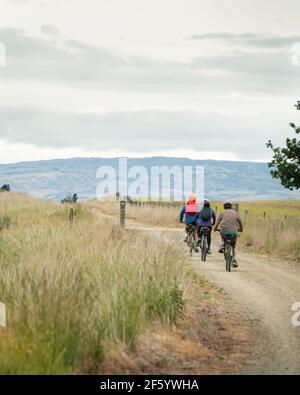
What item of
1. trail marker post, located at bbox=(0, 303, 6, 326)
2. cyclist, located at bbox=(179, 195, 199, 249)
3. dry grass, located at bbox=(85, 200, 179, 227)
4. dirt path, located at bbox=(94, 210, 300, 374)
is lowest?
dry grass, located at bbox=(85, 200, 179, 227)

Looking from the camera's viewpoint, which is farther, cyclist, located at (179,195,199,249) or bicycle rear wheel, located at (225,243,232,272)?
cyclist, located at (179,195,199,249)

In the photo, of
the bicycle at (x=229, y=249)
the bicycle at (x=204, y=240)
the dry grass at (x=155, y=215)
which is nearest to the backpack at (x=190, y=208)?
the bicycle at (x=204, y=240)

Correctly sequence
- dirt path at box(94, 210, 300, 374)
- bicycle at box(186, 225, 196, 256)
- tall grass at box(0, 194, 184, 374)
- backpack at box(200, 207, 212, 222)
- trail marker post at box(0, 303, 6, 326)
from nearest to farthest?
tall grass at box(0, 194, 184, 374) < trail marker post at box(0, 303, 6, 326) < dirt path at box(94, 210, 300, 374) < backpack at box(200, 207, 212, 222) < bicycle at box(186, 225, 196, 256)

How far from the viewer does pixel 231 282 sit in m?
18.5

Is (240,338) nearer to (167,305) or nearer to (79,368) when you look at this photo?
(167,305)

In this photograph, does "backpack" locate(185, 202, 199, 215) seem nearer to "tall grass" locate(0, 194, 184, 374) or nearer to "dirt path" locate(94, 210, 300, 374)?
"dirt path" locate(94, 210, 300, 374)

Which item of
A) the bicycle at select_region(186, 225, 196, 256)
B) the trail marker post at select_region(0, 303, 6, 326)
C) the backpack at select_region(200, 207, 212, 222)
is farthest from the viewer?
the bicycle at select_region(186, 225, 196, 256)

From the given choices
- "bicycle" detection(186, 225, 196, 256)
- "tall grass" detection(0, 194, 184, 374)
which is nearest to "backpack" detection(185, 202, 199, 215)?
"bicycle" detection(186, 225, 196, 256)

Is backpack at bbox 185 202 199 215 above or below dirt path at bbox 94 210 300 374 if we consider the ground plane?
above

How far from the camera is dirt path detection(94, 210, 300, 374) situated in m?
10.2

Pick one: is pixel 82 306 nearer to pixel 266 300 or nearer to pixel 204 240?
pixel 266 300

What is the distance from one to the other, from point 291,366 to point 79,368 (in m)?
2.70

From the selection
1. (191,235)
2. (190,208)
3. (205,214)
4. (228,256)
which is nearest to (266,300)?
(228,256)
